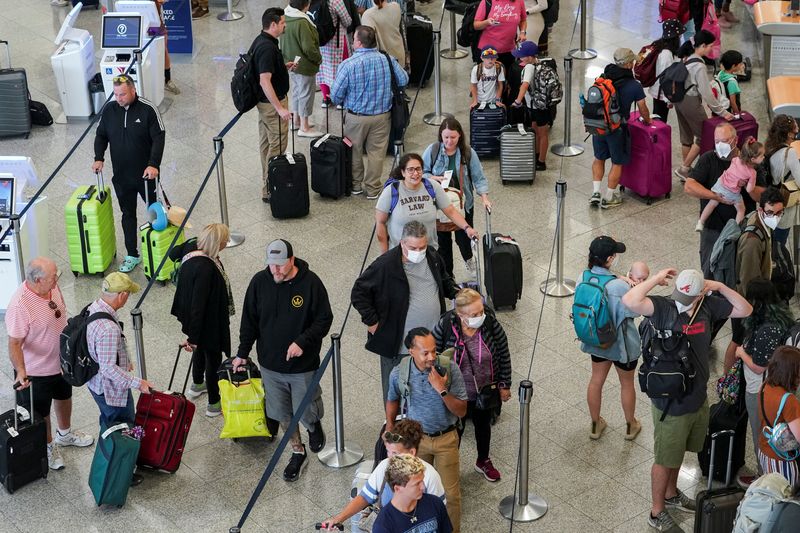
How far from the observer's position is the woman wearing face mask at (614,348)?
807 centimetres

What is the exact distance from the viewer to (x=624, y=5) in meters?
17.5

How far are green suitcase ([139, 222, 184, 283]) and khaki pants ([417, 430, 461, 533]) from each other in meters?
3.97

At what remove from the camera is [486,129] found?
1278 cm

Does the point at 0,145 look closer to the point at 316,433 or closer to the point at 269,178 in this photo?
the point at 269,178

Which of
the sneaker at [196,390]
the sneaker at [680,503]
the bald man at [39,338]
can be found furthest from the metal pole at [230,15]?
the sneaker at [680,503]

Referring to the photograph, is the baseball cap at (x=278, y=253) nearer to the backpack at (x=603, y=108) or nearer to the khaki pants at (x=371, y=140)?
the khaki pants at (x=371, y=140)

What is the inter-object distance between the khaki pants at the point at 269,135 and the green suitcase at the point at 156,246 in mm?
1609

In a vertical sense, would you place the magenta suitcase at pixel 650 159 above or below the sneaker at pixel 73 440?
above

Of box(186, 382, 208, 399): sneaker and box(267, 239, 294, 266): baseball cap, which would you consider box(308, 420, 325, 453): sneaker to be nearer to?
box(186, 382, 208, 399): sneaker

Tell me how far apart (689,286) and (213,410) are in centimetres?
361

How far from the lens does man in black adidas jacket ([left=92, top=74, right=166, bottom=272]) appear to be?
1072 centimetres

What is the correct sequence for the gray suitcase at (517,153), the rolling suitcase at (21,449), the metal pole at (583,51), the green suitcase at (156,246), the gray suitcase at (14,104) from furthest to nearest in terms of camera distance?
the metal pole at (583,51) < the gray suitcase at (14,104) < the gray suitcase at (517,153) < the green suitcase at (156,246) < the rolling suitcase at (21,449)

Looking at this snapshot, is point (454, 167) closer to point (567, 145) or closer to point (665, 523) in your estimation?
point (665, 523)

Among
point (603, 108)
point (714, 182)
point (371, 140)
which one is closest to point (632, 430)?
point (714, 182)
